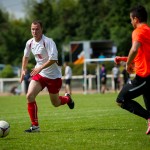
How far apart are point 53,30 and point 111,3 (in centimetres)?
983

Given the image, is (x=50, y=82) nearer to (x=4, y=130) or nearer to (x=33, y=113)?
(x=33, y=113)

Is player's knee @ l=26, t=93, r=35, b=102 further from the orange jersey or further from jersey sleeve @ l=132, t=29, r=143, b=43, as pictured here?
jersey sleeve @ l=132, t=29, r=143, b=43

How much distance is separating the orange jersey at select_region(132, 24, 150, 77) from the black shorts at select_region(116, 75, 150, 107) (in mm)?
121

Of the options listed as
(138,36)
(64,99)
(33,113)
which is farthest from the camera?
(64,99)

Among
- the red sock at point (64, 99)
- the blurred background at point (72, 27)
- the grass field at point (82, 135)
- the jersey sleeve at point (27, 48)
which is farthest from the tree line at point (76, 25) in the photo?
the jersey sleeve at point (27, 48)

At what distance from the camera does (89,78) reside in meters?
39.8

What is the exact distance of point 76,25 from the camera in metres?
78.6

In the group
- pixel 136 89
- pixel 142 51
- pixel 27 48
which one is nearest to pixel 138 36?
pixel 142 51

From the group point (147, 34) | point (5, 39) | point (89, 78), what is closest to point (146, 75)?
point (147, 34)

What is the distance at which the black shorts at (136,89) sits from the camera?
8562 mm

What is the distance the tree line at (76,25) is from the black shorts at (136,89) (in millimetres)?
55003

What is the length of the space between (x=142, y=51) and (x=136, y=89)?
682 mm

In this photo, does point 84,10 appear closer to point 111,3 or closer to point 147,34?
point 111,3

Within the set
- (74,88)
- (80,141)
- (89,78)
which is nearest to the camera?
(80,141)
